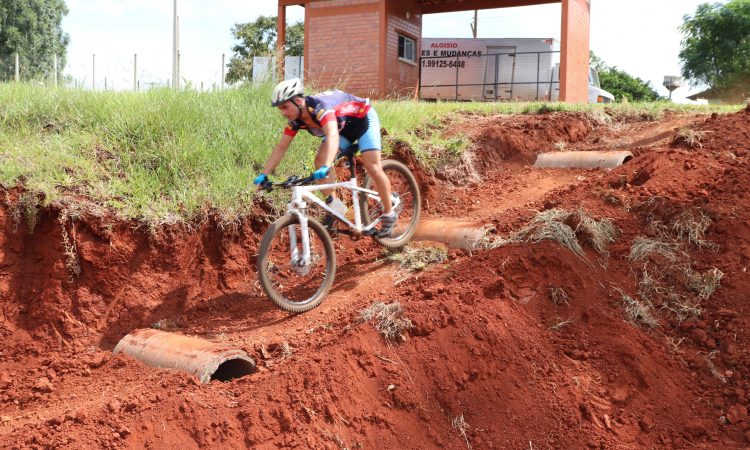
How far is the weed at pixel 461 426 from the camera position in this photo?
4141 mm

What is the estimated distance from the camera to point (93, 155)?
6320 mm

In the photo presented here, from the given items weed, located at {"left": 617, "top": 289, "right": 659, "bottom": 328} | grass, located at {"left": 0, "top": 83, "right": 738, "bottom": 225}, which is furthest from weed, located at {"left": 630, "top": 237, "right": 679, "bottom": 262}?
grass, located at {"left": 0, "top": 83, "right": 738, "bottom": 225}

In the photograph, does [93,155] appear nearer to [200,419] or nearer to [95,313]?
[95,313]

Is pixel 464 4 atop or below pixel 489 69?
atop

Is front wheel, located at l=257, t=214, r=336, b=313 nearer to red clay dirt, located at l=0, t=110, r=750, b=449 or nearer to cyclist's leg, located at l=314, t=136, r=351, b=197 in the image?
red clay dirt, located at l=0, t=110, r=750, b=449

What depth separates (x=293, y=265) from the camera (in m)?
5.16

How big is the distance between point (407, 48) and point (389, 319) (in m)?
14.1

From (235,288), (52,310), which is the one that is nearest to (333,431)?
(235,288)

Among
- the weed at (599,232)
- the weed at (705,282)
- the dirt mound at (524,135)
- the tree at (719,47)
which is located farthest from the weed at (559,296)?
the tree at (719,47)

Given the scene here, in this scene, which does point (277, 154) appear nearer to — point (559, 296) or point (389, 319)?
point (389, 319)

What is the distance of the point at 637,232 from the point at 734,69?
3430cm

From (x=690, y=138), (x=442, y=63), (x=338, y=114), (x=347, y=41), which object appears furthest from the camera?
(x=442, y=63)

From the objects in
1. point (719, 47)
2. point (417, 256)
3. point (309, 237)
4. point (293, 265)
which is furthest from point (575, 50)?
point (719, 47)

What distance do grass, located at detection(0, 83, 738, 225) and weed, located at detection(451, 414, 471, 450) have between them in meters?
2.83
